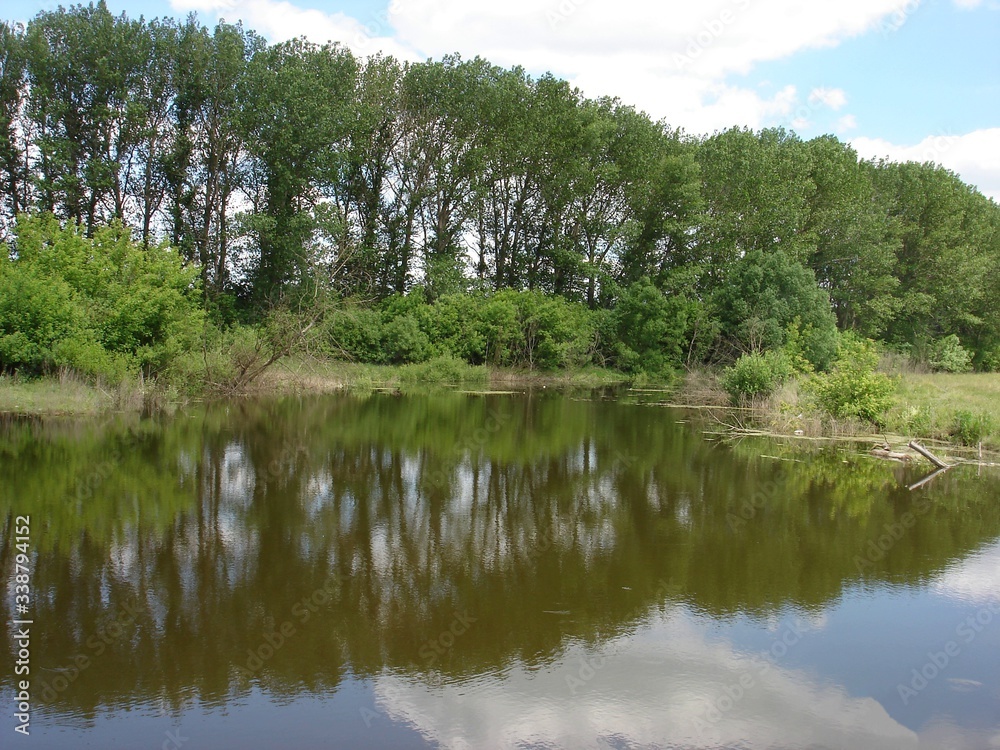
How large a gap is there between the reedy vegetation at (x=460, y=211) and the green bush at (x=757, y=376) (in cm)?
508

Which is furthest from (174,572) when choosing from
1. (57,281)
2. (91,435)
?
(57,281)

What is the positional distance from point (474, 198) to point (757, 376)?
23991mm

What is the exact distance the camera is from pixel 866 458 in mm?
17453

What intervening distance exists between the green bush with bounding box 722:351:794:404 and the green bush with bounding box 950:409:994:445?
17.4ft

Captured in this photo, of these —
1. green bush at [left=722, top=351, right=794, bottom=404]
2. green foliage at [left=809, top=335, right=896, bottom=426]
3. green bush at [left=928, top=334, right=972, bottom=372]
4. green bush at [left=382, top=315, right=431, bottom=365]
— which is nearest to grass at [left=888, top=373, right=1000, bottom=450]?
green foliage at [left=809, top=335, right=896, bottom=426]

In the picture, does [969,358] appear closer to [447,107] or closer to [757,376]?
[757,376]

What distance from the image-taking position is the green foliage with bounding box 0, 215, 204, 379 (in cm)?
2023

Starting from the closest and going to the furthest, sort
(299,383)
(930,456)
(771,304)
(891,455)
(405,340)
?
1. (930,456)
2. (891,455)
3. (299,383)
4. (771,304)
5. (405,340)

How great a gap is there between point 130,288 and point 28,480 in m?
11.9

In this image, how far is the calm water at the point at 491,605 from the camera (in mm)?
5715

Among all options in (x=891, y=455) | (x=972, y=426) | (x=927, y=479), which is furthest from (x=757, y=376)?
(x=927, y=479)

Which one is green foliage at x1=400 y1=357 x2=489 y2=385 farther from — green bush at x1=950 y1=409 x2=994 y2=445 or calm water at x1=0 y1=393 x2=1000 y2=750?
green bush at x1=950 y1=409 x2=994 y2=445

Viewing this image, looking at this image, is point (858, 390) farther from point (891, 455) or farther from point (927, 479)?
point (927, 479)

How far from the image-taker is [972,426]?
59.4 ft
